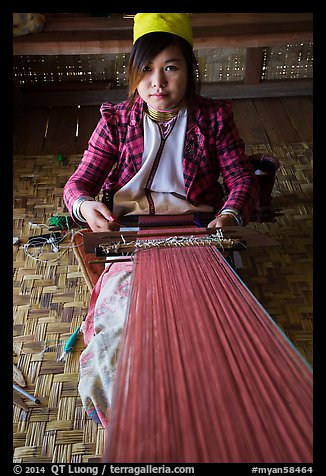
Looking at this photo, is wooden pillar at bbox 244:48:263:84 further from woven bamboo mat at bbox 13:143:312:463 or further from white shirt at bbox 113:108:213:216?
white shirt at bbox 113:108:213:216

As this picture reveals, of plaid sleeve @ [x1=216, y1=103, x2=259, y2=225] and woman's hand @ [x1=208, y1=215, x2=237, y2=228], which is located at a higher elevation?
plaid sleeve @ [x1=216, y1=103, x2=259, y2=225]

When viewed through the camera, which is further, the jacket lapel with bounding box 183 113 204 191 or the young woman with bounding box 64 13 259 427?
the jacket lapel with bounding box 183 113 204 191

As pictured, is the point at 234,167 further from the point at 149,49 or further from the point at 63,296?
the point at 63,296

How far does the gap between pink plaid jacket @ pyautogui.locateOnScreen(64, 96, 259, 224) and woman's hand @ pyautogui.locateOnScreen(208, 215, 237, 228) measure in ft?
0.24

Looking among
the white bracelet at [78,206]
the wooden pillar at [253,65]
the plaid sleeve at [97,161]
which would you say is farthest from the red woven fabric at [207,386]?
the wooden pillar at [253,65]

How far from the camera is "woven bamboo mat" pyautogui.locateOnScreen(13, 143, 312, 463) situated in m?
1.41

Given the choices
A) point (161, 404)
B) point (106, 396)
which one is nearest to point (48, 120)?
point (106, 396)

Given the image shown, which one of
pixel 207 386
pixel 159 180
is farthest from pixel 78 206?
pixel 207 386

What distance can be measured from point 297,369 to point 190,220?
82 cm

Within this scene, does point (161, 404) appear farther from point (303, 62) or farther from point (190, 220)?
point (303, 62)

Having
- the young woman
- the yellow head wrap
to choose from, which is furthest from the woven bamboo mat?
the yellow head wrap

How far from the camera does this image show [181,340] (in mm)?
788

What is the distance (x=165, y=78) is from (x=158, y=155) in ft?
0.89
